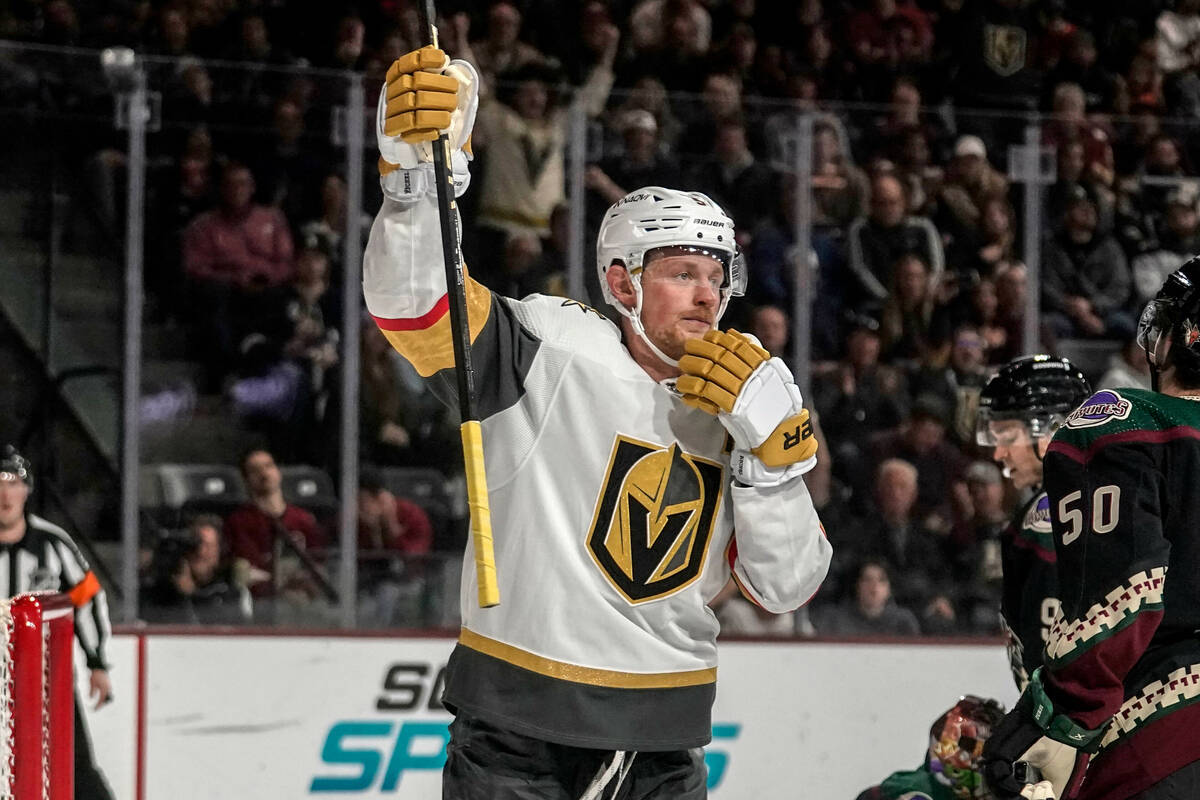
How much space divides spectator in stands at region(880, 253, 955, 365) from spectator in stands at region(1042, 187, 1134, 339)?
31cm

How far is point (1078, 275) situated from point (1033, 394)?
218 cm

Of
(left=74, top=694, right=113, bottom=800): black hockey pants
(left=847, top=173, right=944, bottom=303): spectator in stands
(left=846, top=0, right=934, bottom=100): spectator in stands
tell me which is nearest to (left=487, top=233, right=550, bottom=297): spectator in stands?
(left=847, top=173, right=944, bottom=303): spectator in stands

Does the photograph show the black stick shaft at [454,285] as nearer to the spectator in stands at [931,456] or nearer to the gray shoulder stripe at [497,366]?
the gray shoulder stripe at [497,366]

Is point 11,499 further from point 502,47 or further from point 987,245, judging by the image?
point 987,245

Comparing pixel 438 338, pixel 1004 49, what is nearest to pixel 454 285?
pixel 438 338

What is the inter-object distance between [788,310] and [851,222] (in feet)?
1.20

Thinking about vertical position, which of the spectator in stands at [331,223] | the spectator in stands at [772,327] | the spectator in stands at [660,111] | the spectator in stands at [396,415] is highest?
the spectator in stands at [660,111]

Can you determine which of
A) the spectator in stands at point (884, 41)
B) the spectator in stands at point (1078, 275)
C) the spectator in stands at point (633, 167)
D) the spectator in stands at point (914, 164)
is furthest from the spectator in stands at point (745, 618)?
the spectator in stands at point (884, 41)

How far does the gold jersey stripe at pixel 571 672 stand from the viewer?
2.30 meters

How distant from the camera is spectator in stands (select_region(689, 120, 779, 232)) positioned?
507 centimetres

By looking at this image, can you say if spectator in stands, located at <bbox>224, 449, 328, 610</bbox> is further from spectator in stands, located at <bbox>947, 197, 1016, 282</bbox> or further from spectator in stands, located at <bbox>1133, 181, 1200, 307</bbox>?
spectator in stands, located at <bbox>1133, 181, 1200, 307</bbox>

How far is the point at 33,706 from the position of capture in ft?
7.71

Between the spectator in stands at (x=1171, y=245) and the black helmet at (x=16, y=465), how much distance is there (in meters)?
3.44

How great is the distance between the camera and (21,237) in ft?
15.3
